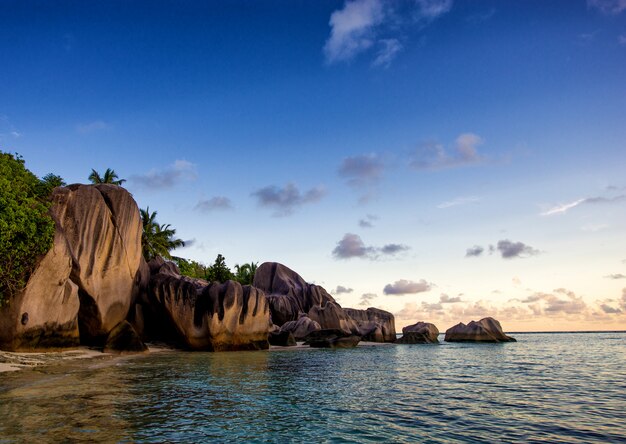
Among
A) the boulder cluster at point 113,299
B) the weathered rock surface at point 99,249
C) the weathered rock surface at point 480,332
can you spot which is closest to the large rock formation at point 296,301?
the boulder cluster at point 113,299

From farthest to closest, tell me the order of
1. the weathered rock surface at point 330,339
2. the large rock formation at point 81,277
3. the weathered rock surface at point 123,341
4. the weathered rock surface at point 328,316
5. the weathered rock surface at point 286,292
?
the weathered rock surface at point 286,292
the weathered rock surface at point 328,316
the weathered rock surface at point 330,339
the weathered rock surface at point 123,341
the large rock formation at point 81,277

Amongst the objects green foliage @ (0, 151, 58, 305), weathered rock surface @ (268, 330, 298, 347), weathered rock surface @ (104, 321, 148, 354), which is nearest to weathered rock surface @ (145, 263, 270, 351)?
weathered rock surface @ (104, 321, 148, 354)

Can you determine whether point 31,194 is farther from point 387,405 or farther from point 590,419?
point 590,419

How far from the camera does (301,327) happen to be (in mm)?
50500

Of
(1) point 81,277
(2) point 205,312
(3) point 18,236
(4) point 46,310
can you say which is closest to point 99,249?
(1) point 81,277

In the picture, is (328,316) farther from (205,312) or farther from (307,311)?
(205,312)

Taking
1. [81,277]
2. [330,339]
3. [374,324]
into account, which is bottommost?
[330,339]

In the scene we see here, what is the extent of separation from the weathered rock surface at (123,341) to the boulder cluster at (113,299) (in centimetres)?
6

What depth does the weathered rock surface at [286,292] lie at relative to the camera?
56.5m

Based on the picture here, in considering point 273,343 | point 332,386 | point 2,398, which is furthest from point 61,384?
point 273,343

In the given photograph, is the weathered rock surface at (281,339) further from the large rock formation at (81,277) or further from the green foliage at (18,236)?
the green foliage at (18,236)

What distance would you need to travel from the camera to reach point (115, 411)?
32.9 ft

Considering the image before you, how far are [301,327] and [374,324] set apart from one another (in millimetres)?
17440

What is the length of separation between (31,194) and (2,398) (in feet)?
66.4
